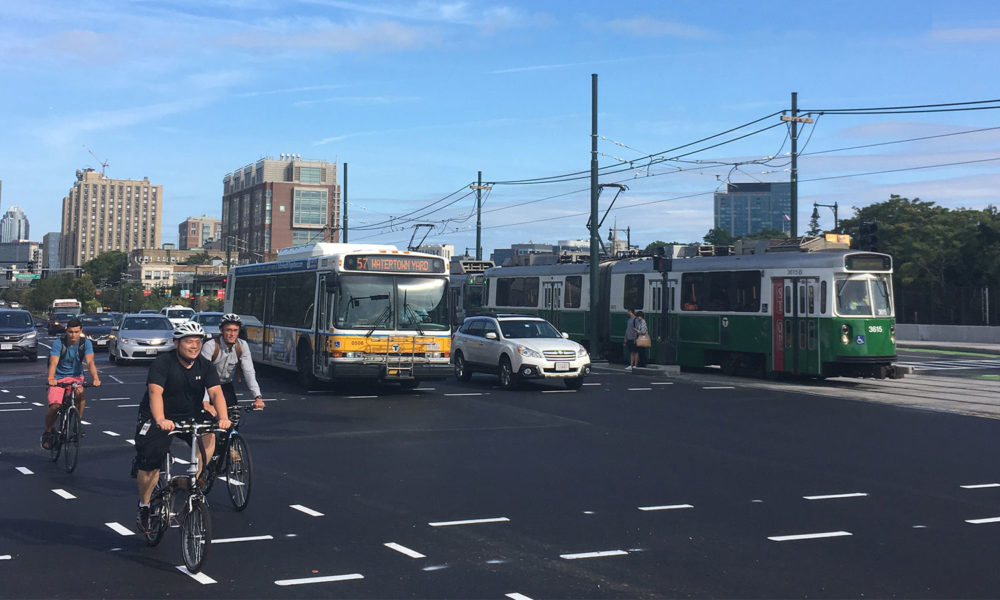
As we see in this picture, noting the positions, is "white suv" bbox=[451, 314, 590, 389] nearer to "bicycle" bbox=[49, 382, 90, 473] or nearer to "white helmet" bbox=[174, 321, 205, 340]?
"bicycle" bbox=[49, 382, 90, 473]

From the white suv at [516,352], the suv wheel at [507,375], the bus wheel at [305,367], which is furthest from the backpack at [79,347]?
the suv wheel at [507,375]

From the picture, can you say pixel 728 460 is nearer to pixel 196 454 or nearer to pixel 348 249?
pixel 196 454

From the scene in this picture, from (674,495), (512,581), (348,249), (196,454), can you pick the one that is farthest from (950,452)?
(348,249)

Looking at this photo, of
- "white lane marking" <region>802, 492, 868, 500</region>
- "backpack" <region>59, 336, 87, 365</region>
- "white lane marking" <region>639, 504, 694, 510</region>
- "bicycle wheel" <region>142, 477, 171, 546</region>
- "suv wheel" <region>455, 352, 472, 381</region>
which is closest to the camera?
"bicycle wheel" <region>142, 477, 171, 546</region>

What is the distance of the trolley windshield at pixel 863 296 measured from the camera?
22000 millimetres

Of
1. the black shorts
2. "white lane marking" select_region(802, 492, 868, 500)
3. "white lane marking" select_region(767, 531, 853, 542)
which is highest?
the black shorts

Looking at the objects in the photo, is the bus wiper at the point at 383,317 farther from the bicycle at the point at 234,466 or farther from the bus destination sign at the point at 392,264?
the bicycle at the point at 234,466

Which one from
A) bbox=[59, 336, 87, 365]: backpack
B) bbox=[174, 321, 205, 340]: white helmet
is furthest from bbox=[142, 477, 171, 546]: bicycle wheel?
bbox=[59, 336, 87, 365]: backpack

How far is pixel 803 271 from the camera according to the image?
2275 centimetres

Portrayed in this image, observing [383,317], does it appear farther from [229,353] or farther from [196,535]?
[196,535]

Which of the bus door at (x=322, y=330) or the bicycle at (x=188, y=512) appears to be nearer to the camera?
the bicycle at (x=188, y=512)

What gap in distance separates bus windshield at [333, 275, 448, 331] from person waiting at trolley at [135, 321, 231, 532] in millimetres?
12010

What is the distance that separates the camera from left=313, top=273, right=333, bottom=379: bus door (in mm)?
19234

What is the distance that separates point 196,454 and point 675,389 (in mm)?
15338
